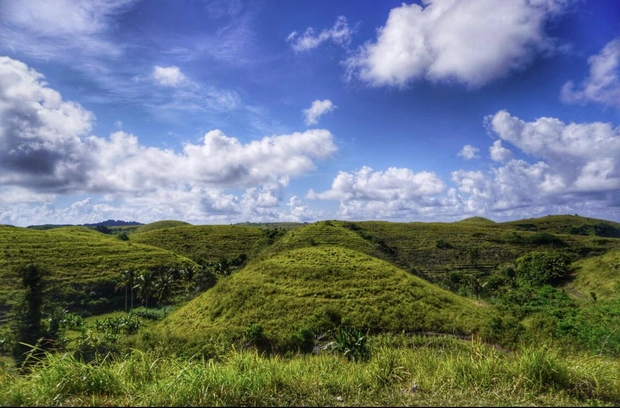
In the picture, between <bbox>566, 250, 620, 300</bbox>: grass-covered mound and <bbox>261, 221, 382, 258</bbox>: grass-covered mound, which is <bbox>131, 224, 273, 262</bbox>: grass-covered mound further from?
<bbox>566, 250, 620, 300</bbox>: grass-covered mound

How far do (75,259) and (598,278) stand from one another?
10724cm

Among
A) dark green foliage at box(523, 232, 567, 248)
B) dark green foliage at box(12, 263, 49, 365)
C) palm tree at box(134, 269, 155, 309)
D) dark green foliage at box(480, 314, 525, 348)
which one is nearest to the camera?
dark green foliage at box(480, 314, 525, 348)

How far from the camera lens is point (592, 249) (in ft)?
303

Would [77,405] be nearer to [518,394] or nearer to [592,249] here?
[518,394]

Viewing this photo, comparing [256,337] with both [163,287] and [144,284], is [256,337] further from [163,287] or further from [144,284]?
[163,287]

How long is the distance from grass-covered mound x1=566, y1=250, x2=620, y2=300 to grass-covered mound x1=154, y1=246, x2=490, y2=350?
23.2m

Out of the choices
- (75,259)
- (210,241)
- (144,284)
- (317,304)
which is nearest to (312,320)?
(317,304)

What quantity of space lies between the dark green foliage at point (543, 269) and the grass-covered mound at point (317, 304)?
1360 inches

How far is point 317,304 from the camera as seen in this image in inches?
1716

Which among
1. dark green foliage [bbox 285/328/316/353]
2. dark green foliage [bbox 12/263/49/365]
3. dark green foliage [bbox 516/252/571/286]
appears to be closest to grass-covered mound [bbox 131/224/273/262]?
dark green foliage [bbox 12/263/49/365]

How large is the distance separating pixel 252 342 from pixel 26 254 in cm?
6967

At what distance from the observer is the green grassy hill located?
68438 millimetres

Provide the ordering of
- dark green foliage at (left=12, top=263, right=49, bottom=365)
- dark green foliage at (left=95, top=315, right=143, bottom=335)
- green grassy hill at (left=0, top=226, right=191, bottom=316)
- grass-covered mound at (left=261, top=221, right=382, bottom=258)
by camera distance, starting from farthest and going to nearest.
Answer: grass-covered mound at (left=261, top=221, right=382, bottom=258), green grassy hill at (left=0, top=226, right=191, bottom=316), dark green foliage at (left=95, top=315, right=143, bottom=335), dark green foliage at (left=12, top=263, right=49, bottom=365)

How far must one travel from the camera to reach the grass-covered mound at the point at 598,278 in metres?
53.1
